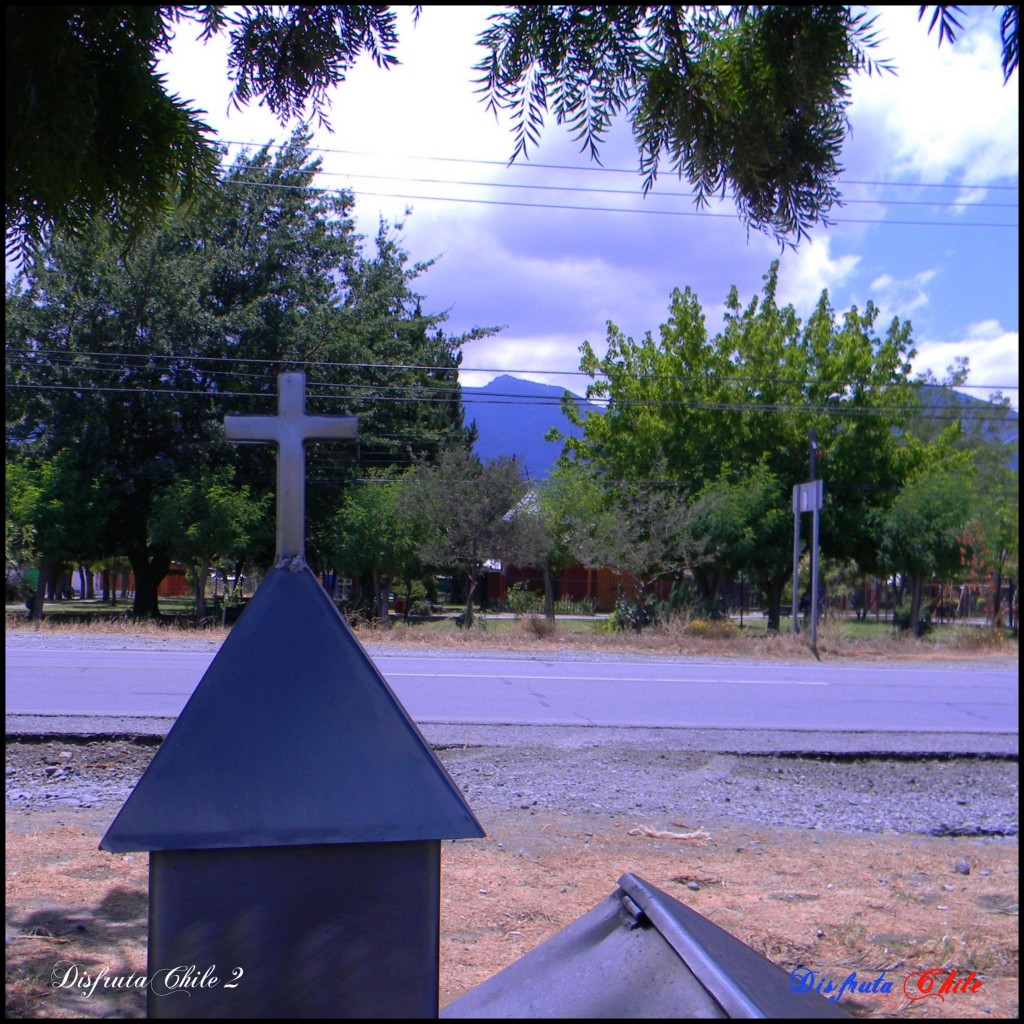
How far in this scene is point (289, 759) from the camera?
2068 mm

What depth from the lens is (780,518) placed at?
97.4 ft

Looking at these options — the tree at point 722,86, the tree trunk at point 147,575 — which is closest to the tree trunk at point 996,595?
the tree trunk at point 147,575

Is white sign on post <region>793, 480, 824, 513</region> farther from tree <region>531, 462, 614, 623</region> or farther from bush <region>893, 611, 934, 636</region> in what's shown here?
bush <region>893, 611, 934, 636</region>

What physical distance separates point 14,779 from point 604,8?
252 inches

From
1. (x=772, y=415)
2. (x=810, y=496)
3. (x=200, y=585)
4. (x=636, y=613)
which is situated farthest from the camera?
(x=772, y=415)

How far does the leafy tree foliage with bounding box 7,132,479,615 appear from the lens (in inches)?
875

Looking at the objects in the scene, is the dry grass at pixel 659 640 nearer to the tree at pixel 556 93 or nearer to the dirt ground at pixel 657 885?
the dirt ground at pixel 657 885

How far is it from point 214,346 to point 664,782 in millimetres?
17939

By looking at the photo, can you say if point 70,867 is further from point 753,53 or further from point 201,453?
point 201,453

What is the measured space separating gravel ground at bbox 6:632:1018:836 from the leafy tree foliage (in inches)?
536

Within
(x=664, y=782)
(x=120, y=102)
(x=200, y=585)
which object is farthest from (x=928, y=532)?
(x=120, y=102)

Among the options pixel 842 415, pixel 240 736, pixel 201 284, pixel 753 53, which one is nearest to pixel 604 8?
pixel 753 53

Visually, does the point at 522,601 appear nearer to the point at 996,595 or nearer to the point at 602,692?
the point at 996,595

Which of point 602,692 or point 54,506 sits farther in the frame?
point 54,506
